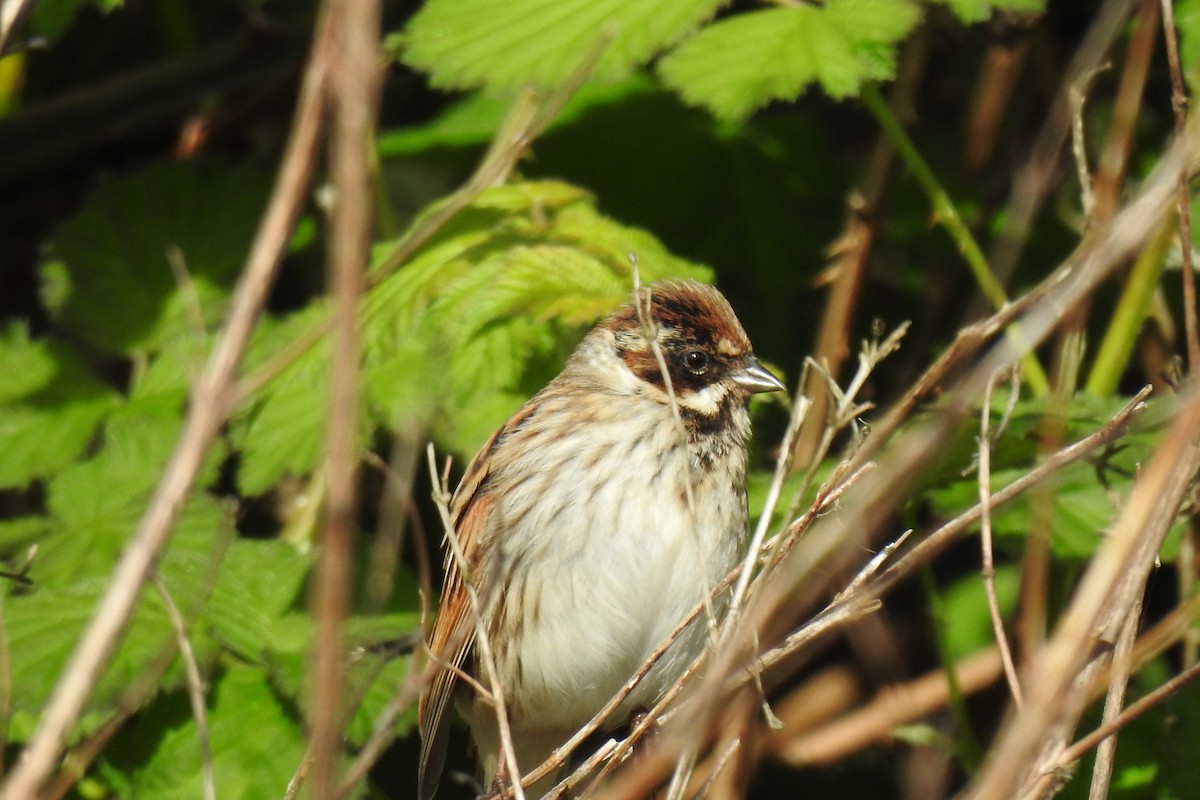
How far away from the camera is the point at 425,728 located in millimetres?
3016

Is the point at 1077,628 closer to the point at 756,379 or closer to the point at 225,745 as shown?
the point at 756,379

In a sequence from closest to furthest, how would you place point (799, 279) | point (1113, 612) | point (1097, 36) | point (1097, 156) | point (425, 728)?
point (1113, 612)
point (1097, 36)
point (425, 728)
point (1097, 156)
point (799, 279)

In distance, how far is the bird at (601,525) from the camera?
2.82m

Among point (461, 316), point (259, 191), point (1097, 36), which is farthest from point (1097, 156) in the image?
point (259, 191)

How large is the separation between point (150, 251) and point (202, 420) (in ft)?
8.54

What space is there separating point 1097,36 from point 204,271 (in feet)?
7.27

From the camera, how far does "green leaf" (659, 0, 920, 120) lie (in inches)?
102

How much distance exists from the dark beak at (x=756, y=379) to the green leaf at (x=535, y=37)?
0.68m

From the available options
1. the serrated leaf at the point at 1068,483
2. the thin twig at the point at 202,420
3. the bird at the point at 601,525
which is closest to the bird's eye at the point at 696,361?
the bird at the point at 601,525

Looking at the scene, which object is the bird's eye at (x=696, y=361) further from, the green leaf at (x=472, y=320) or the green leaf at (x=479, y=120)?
the green leaf at (x=479, y=120)

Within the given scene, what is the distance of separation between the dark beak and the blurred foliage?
202 mm

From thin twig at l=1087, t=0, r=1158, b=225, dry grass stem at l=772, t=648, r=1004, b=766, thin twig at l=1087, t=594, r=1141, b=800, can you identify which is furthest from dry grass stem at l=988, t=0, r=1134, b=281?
dry grass stem at l=772, t=648, r=1004, b=766

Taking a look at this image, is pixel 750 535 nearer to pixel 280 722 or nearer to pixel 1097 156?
pixel 280 722

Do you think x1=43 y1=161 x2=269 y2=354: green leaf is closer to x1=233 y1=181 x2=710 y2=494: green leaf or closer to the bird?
x1=233 y1=181 x2=710 y2=494: green leaf
